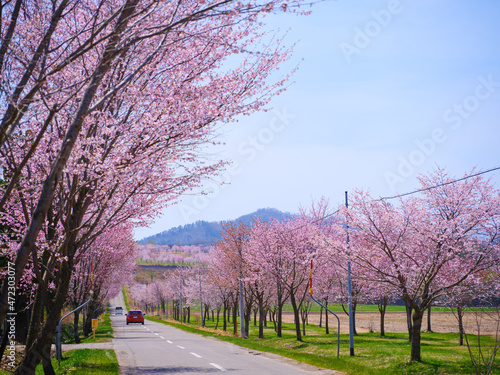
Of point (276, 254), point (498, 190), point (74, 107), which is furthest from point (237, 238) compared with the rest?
point (74, 107)

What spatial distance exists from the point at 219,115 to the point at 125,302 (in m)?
162

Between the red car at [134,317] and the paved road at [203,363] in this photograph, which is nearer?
the paved road at [203,363]

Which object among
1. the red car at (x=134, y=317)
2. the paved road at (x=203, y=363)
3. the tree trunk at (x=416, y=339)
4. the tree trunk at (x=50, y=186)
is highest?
the tree trunk at (x=50, y=186)

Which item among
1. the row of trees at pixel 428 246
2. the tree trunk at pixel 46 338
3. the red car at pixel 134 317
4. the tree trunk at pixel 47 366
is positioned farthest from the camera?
the red car at pixel 134 317

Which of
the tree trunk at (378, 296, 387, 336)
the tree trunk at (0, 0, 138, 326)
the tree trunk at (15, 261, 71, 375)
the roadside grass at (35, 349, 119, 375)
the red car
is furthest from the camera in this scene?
the red car

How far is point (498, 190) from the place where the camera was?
18.1m

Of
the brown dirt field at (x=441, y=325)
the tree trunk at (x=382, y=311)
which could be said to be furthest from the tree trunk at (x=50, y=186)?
the tree trunk at (x=382, y=311)

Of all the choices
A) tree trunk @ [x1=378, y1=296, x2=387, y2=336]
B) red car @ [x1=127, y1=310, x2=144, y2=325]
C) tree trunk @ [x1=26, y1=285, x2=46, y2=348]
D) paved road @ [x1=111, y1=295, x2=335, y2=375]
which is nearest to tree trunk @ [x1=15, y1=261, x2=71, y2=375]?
tree trunk @ [x1=26, y1=285, x2=46, y2=348]

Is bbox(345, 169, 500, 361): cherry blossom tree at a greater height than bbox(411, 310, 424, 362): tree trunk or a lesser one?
greater

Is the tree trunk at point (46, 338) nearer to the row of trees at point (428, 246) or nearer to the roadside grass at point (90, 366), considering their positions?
the roadside grass at point (90, 366)

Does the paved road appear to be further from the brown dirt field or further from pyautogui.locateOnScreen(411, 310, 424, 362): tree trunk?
the brown dirt field

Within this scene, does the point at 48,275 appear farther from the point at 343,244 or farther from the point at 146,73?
the point at 343,244

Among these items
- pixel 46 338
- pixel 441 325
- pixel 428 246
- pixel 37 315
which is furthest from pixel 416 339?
pixel 441 325

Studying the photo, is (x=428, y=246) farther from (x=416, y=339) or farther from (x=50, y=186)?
(x=50, y=186)
